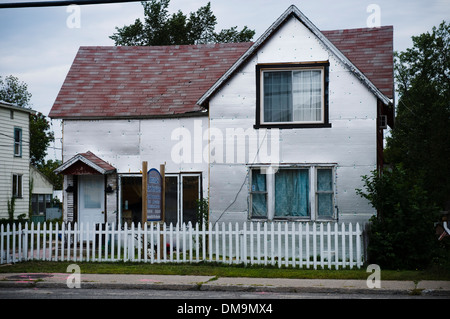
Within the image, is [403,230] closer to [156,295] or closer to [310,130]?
[310,130]

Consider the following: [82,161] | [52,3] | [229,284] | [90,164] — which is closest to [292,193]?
[229,284]

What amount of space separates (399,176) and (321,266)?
3.18 m

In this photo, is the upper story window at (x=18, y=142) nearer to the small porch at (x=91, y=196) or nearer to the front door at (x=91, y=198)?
the small porch at (x=91, y=196)

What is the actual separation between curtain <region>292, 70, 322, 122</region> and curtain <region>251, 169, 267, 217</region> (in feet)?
6.57

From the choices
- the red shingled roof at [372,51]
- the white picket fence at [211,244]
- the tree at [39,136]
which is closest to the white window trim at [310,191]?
the white picket fence at [211,244]

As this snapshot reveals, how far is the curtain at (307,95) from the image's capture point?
1856 cm

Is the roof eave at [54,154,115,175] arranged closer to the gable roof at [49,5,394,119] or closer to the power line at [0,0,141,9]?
the gable roof at [49,5,394,119]

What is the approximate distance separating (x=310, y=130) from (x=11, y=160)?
23210mm

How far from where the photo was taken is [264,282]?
42.8 feet

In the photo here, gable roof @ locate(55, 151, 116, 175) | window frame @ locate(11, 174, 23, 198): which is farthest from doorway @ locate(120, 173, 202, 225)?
window frame @ locate(11, 174, 23, 198)

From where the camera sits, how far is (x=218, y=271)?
14797 millimetres

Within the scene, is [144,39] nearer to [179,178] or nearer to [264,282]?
[179,178]
